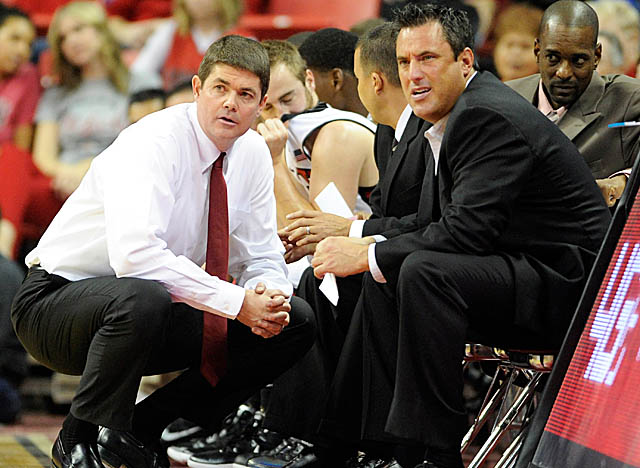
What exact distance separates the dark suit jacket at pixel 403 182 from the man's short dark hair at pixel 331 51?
3.04 ft

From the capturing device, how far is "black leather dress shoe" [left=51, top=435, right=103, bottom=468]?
292 cm

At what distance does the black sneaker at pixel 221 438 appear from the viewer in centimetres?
390

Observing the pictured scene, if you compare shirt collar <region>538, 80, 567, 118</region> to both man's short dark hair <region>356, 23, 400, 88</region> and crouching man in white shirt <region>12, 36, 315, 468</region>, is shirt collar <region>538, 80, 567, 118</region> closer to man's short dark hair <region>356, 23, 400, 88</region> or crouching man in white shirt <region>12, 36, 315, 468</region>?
man's short dark hair <region>356, 23, 400, 88</region>

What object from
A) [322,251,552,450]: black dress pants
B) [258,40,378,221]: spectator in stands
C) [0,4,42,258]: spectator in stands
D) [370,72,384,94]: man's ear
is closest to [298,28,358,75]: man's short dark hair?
[258,40,378,221]: spectator in stands

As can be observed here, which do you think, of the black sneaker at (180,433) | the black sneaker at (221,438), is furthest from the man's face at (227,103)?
the black sneaker at (180,433)

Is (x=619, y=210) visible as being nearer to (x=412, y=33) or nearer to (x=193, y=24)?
(x=412, y=33)

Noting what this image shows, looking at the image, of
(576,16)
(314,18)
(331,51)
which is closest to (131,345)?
(576,16)

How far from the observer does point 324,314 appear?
11.4ft

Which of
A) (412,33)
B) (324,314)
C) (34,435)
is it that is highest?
(412,33)

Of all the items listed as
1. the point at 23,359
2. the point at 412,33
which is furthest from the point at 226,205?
the point at 23,359

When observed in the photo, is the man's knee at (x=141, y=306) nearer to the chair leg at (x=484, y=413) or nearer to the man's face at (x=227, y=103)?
the man's face at (x=227, y=103)

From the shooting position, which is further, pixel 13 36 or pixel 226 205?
pixel 13 36

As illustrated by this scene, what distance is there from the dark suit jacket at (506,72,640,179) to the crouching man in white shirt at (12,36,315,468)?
3.38 feet

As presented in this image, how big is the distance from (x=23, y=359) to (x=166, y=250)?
8.33 feet
